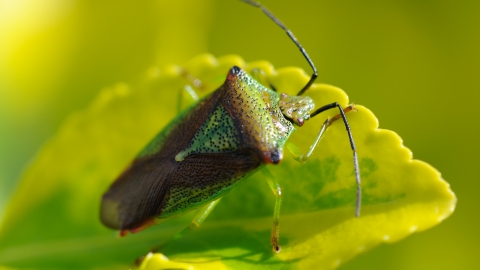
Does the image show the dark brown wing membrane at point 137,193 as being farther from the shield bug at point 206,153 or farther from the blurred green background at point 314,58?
the blurred green background at point 314,58

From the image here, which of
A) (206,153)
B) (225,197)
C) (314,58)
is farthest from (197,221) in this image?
(314,58)

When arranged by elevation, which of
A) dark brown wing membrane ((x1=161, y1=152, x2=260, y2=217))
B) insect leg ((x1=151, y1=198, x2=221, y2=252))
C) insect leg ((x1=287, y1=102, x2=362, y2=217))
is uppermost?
insect leg ((x1=287, y1=102, x2=362, y2=217))

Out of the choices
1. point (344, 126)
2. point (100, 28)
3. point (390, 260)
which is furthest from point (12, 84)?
point (390, 260)

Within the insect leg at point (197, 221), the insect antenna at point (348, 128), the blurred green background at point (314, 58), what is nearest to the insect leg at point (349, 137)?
the insect antenna at point (348, 128)

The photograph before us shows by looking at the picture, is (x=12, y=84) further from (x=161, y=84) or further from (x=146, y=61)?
(x=161, y=84)

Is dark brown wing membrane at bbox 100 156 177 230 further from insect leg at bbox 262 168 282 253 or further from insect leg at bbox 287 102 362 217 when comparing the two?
insect leg at bbox 287 102 362 217

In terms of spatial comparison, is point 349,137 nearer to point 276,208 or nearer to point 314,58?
point 276,208

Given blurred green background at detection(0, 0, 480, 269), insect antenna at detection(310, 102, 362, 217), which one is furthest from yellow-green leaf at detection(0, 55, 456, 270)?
blurred green background at detection(0, 0, 480, 269)

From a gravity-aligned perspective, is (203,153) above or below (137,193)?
above
